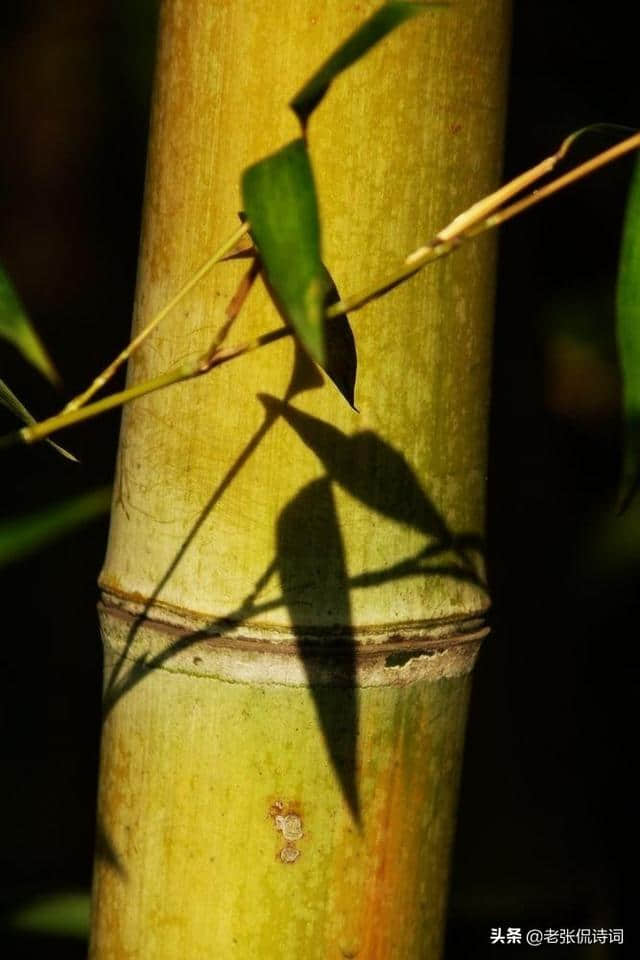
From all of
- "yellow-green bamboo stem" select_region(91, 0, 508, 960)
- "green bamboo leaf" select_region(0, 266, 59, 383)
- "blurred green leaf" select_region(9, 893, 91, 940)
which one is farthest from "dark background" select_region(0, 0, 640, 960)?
"green bamboo leaf" select_region(0, 266, 59, 383)

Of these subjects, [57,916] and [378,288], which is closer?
[378,288]

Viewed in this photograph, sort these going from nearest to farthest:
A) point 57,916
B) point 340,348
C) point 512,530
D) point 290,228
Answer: point 290,228 < point 340,348 < point 57,916 < point 512,530

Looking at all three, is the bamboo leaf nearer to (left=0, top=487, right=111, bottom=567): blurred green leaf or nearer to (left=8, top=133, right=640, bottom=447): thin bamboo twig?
(left=8, top=133, right=640, bottom=447): thin bamboo twig

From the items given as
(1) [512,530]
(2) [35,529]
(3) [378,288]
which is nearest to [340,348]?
(3) [378,288]

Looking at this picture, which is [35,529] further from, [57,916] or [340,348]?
[57,916]

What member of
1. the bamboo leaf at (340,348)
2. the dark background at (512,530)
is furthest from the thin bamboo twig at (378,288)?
the dark background at (512,530)

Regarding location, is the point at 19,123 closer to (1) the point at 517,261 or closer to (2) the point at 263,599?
(1) the point at 517,261
